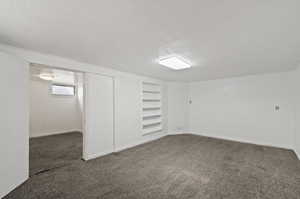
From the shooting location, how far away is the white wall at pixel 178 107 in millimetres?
5156

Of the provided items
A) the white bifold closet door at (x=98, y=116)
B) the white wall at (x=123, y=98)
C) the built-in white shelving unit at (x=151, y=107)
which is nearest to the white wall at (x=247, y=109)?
the built-in white shelving unit at (x=151, y=107)

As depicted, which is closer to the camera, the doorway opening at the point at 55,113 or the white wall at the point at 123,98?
the white wall at the point at 123,98

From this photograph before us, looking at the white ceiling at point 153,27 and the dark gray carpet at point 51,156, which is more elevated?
the white ceiling at point 153,27

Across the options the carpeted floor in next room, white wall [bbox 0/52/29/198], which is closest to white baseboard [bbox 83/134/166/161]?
the carpeted floor in next room

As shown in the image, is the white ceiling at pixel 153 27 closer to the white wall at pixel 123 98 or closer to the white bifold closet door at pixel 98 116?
the white wall at pixel 123 98

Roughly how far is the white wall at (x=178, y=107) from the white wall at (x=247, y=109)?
0.37m

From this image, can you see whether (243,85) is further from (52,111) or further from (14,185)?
(52,111)

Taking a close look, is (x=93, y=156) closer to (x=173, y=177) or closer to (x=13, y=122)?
(x=13, y=122)

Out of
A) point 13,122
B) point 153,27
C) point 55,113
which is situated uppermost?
point 153,27

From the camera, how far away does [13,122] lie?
6.06ft

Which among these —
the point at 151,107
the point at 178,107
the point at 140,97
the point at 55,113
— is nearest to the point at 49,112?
the point at 55,113

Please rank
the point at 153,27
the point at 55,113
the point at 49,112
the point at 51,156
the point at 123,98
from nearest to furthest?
the point at 153,27 → the point at 51,156 → the point at 123,98 → the point at 49,112 → the point at 55,113

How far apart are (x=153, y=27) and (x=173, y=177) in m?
2.38

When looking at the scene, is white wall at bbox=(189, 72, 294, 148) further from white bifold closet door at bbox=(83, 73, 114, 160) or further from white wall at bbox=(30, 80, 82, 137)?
white wall at bbox=(30, 80, 82, 137)
